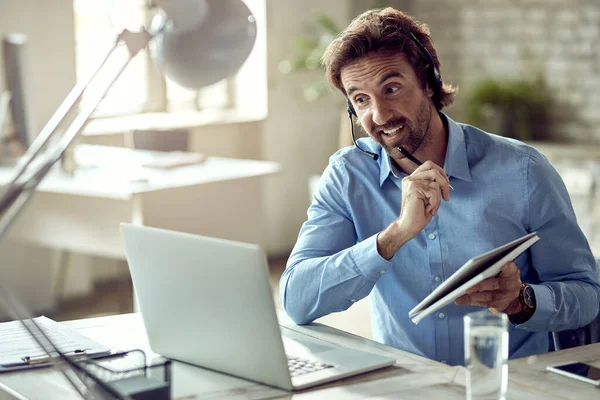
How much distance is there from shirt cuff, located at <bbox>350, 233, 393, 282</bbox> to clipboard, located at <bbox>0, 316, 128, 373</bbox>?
508 mm

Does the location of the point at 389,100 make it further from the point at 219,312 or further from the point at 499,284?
the point at 219,312

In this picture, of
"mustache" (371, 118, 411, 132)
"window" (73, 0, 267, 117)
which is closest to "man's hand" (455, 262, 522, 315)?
"mustache" (371, 118, 411, 132)

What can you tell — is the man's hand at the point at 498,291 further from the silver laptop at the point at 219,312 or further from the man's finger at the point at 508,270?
the silver laptop at the point at 219,312

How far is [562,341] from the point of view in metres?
1.97

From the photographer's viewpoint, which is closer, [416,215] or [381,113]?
[416,215]

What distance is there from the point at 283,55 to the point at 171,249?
4911mm

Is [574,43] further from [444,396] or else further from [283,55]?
[444,396]

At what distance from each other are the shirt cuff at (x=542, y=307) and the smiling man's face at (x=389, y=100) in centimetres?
44

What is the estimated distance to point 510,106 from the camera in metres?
6.11

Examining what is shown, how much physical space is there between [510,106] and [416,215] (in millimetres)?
4428

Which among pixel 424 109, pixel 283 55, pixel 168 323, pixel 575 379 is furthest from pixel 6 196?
pixel 283 55

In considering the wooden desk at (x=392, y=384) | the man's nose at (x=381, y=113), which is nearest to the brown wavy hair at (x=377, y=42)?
the man's nose at (x=381, y=113)

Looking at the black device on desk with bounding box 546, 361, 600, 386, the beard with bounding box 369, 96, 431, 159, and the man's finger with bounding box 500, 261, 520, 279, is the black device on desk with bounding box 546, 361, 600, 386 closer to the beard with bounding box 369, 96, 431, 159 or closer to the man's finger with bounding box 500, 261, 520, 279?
the man's finger with bounding box 500, 261, 520, 279

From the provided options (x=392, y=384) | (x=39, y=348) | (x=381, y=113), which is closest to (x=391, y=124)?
(x=381, y=113)
